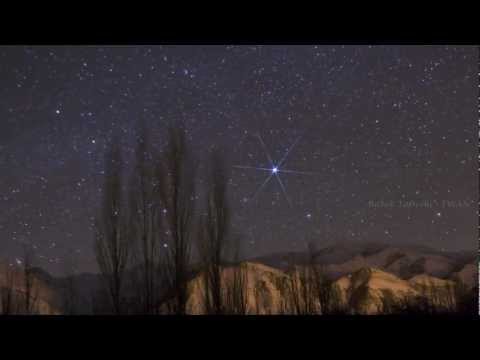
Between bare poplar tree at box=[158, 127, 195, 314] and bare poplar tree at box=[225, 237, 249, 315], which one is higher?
bare poplar tree at box=[158, 127, 195, 314]

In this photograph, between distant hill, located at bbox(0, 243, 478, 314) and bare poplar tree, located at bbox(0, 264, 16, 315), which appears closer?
bare poplar tree, located at bbox(0, 264, 16, 315)

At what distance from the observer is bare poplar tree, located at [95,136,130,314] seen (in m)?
5.44

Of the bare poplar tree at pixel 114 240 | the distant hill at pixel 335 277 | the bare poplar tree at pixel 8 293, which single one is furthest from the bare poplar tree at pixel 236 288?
the bare poplar tree at pixel 8 293

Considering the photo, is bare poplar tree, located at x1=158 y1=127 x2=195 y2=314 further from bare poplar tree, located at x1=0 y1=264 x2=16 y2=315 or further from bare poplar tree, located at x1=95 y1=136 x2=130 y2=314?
bare poplar tree, located at x1=0 y1=264 x2=16 y2=315

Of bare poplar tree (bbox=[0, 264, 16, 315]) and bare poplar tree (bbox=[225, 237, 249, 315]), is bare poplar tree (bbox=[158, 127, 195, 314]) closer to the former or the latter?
bare poplar tree (bbox=[225, 237, 249, 315])

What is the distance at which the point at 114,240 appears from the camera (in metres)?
5.47

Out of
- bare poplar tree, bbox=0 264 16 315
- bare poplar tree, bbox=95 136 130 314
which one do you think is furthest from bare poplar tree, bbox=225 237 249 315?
bare poplar tree, bbox=0 264 16 315

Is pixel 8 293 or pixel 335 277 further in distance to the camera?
pixel 335 277

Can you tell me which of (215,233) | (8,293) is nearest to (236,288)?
(215,233)

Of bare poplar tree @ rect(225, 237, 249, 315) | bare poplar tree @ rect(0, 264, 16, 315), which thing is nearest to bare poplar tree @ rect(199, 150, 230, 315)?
bare poplar tree @ rect(225, 237, 249, 315)

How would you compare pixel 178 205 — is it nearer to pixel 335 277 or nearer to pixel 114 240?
pixel 114 240

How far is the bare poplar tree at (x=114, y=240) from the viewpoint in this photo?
17.9 feet
